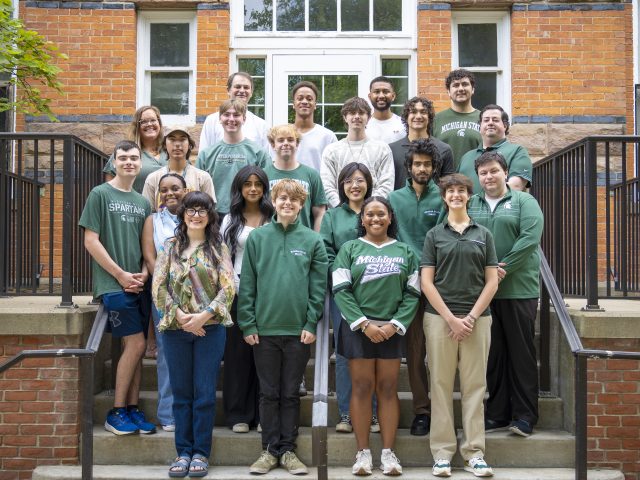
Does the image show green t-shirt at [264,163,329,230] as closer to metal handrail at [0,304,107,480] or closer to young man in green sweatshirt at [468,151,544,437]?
young man in green sweatshirt at [468,151,544,437]

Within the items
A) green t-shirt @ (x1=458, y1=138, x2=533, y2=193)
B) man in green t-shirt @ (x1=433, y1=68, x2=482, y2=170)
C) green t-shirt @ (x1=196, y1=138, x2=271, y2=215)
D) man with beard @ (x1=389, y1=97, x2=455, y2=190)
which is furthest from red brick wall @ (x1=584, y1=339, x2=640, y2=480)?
green t-shirt @ (x1=196, y1=138, x2=271, y2=215)

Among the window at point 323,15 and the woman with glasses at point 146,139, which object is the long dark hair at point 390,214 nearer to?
the woman with glasses at point 146,139

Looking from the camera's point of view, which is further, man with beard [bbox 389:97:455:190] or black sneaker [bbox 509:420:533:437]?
man with beard [bbox 389:97:455:190]

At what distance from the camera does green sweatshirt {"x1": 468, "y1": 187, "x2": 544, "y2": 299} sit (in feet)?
17.6

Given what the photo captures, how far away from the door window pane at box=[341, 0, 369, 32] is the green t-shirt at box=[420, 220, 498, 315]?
5.05 meters

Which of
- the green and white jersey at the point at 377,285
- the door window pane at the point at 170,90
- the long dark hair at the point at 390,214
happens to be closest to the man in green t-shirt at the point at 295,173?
the long dark hair at the point at 390,214

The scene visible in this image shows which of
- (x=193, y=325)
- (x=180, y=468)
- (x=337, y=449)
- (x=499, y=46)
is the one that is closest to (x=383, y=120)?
(x=193, y=325)

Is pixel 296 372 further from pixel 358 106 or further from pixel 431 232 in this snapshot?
pixel 358 106

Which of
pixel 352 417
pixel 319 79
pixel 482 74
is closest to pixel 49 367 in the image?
pixel 352 417

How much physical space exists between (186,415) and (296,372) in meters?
0.77

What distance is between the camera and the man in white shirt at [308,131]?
21.3 feet

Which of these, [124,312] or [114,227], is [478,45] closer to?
[114,227]

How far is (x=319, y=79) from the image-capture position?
952cm

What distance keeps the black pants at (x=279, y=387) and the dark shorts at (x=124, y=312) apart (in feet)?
3.12
